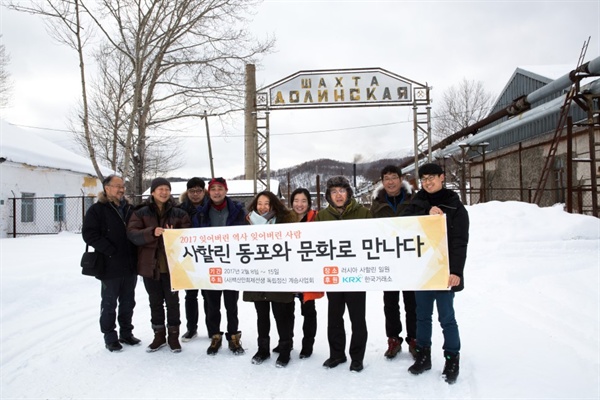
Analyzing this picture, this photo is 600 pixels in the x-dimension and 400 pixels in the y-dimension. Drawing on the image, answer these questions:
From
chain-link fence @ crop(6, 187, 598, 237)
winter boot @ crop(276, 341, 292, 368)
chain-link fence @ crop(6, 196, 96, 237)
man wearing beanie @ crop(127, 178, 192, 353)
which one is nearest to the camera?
winter boot @ crop(276, 341, 292, 368)

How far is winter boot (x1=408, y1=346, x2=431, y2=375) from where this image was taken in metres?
3.85

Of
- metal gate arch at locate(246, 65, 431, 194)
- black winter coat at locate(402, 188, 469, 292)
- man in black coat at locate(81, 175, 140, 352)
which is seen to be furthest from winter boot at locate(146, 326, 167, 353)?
metal gate arch at locate(246, 65, 431, 194)

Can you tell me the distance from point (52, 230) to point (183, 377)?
18989 millimetres

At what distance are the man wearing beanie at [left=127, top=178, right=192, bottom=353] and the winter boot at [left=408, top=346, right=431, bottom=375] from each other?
250cm

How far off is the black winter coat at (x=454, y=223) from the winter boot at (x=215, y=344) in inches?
101

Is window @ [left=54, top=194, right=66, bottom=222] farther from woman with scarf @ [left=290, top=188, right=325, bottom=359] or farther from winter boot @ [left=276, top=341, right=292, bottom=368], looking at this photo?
winter boot @ [left=276, top=341, right=292, bottom=368]

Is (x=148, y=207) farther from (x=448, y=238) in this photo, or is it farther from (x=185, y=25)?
(x=185, y=25)

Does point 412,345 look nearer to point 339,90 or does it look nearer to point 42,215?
point 339,90

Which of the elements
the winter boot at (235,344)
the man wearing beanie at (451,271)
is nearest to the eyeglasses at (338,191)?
the man wearing beanie at (451,271)

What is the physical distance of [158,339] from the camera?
4.67 m

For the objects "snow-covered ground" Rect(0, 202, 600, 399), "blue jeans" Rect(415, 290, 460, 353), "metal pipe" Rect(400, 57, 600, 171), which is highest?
"metal pipe" Rect(400, 57, 600, 171)

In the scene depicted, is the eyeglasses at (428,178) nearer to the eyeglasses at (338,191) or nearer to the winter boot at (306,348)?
the eyeglasses at (338,191)

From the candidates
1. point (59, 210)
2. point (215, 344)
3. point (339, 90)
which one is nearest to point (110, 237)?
point (215, 344)

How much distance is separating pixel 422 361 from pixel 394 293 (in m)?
0.73
